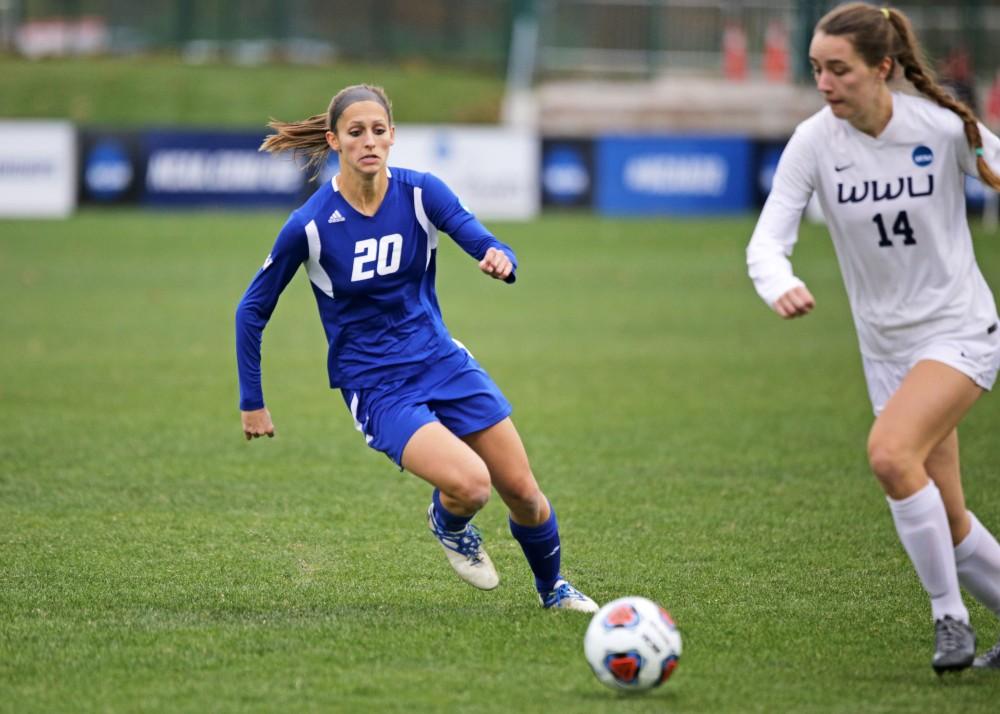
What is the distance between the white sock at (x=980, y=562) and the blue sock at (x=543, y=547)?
1.55 meters

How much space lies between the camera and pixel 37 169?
2372 centimetres

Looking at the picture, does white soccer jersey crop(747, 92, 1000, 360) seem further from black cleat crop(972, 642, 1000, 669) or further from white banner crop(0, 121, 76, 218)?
white banner crop(0, 121, 76, 218)

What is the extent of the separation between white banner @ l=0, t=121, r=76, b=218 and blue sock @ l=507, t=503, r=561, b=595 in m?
19.3

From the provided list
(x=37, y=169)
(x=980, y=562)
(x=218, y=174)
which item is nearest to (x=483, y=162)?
(x=218, y=174)

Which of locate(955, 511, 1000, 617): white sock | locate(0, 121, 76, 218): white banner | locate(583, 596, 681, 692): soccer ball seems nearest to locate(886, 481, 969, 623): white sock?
locate(955, 511, 1000, 617): white sock

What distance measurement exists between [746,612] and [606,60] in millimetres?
27084

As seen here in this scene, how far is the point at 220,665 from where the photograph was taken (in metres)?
5.12

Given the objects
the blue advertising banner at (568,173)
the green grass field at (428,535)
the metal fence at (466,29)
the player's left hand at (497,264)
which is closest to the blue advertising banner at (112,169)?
the blue advertising banner at (568,173)

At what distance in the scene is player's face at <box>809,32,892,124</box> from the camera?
15.9ft

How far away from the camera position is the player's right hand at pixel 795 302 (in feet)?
15.7

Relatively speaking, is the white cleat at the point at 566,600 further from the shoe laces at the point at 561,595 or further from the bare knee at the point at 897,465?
the bare knee at the point at 897,465

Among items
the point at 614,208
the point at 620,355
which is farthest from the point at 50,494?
the point at 614,208

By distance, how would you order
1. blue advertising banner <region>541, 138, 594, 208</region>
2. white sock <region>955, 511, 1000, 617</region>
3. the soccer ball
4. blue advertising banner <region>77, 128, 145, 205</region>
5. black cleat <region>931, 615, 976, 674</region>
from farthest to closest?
blue advertising banner <region>541, 138, 594, 208</region> → blue advertising banner <region>77, 128, 145, 205</region> → white sock <region>955, 511, 1000, 617</region> → black cleat <region>931, 615, 976, 674</region> → the soccer ball

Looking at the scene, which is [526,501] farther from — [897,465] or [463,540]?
[897,465]
